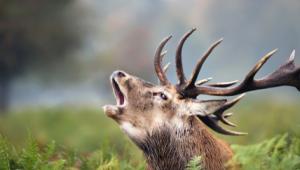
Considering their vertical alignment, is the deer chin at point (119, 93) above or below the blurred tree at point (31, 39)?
below

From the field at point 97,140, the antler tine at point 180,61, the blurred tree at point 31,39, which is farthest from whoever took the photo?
the blurred tree at point 31,39

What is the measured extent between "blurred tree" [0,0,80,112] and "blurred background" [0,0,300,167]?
0.04 metres

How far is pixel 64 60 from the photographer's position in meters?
29.9

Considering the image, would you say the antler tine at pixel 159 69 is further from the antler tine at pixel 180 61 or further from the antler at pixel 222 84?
the antler tine at pixel 180 61

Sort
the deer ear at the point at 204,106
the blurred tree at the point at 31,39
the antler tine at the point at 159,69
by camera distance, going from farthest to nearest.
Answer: the blurred tree at the point at 31,39 → the antler tine at the point at 159,69 → the deer ear at the point at 204,106

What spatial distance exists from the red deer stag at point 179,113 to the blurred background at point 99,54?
523 mm

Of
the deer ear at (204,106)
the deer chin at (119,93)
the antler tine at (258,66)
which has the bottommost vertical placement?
the deer ear at (204,106)

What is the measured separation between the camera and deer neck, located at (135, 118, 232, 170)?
5.44m

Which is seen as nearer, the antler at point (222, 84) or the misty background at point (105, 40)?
the antler at point (222, 84)

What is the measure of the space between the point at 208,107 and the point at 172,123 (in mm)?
301

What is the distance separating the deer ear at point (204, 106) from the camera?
5.43 metres

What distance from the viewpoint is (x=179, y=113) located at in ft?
18.3

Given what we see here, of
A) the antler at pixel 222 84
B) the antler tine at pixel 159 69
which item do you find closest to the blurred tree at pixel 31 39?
the antler tine at pixel 159 69

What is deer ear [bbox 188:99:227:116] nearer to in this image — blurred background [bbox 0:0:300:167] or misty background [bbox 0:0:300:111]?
blurred background [bbox 0:0:300:167]
